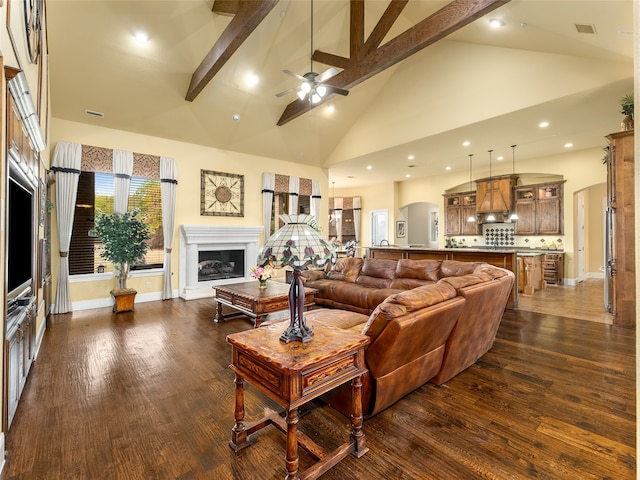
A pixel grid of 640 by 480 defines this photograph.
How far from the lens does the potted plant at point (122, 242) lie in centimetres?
495

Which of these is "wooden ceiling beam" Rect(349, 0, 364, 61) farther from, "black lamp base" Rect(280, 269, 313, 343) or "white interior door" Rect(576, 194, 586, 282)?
"white interior door" Rect(576, 194, 586, 282)

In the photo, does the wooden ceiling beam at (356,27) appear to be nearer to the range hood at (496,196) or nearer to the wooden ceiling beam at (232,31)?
the wooden ceiling beam at (232,31)

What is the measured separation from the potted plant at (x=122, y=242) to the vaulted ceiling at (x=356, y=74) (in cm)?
200

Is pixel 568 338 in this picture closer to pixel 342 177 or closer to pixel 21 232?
pixel 21 232

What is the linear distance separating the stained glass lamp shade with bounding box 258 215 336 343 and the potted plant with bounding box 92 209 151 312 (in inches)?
171

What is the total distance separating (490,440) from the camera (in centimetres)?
192

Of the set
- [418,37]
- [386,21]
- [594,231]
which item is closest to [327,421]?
[418,37]

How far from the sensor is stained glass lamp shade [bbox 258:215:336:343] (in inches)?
65.4

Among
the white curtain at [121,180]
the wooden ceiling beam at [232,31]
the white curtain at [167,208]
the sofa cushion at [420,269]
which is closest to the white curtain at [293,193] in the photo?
the white curtain at [167,208]

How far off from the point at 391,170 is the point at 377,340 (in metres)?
8.38

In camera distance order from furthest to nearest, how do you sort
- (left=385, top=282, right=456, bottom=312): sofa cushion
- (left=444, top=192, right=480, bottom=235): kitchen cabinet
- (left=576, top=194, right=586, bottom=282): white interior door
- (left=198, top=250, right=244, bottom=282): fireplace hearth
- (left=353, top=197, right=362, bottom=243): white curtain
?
(left=353, top=197, right=362, bottom=243): white curtain < (left=444, top=192, right=480, bottom=235): kitchen cabinet < (left=576, top=194, right=586, bottom=282): white interior door < (left=198, top=250, right=244, bottom=282): fireplace hearth < (left=385, top=282, right=456, bottom=312): sofa cushion

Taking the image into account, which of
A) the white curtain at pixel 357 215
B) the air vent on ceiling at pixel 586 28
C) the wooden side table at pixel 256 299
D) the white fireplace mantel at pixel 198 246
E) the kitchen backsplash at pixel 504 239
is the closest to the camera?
the air vent on ceiling at pixel 586 28

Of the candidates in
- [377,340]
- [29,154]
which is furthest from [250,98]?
[377,340]

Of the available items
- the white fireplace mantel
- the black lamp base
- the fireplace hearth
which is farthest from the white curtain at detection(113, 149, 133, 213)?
the black lamp base
